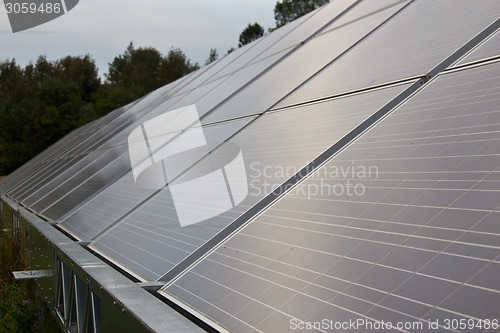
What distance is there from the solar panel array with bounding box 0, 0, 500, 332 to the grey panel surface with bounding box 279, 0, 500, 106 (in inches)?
0.8

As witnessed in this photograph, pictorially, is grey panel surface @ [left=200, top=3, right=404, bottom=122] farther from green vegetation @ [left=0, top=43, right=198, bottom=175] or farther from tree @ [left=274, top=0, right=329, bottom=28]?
tree @ [left=274, top=0, right=329, bottom=28]

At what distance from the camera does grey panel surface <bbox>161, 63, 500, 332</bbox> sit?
1.84 meters

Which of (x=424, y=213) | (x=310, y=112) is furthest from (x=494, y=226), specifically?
(x=310, y=112)

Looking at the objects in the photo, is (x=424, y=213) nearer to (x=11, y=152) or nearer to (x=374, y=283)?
(x=374, y=283)

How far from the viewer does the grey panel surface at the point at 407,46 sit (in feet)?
13.2

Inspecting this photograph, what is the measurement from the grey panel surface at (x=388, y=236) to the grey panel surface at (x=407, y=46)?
2.15 ft

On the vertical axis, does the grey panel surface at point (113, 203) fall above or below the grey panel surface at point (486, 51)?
below

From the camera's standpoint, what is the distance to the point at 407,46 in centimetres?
Result: 459

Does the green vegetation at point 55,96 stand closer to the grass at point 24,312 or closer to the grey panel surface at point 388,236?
the grass at point 24,312

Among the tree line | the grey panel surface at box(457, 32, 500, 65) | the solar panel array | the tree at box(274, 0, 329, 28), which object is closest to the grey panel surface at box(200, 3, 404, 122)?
the solar panel array

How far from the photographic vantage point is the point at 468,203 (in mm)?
2113

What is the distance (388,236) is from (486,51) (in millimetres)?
1696

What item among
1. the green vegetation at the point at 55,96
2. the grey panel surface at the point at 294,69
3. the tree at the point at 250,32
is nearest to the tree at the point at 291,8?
the tree at the point at 250,32

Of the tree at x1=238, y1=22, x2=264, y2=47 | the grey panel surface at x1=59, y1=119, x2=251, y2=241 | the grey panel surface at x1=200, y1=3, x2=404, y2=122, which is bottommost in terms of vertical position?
the grey panel surface at x1=59, y1=119, x2=251, y2=241
